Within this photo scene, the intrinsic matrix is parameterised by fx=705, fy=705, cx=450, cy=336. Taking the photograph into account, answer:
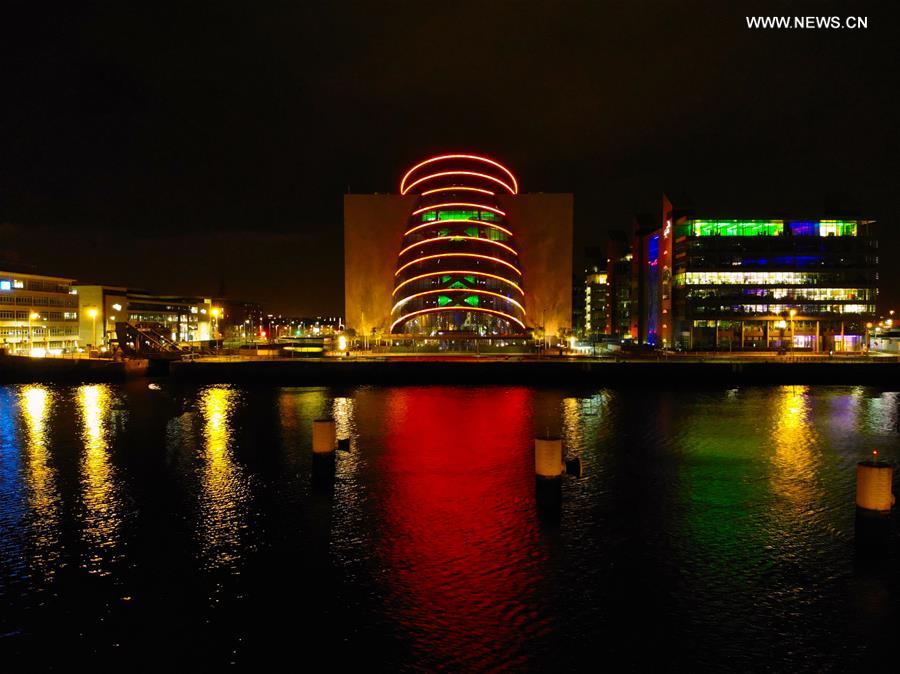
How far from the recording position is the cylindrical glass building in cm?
6950

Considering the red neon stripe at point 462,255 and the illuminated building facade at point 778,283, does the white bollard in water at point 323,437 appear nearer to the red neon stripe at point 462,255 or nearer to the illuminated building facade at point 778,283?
the red neon stripe at point 462,255

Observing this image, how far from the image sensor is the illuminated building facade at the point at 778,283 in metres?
73.6

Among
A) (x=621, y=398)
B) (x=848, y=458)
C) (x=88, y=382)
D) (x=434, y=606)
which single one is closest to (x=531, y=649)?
(x=434, y=606)

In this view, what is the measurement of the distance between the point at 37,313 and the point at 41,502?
70.8 m

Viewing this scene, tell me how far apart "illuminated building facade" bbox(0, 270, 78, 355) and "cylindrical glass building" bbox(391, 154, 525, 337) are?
38.8 meters

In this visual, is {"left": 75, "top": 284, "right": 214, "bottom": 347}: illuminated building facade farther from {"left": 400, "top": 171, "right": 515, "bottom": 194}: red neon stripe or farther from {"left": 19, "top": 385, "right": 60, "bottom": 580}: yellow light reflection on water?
{"left": 19, "top": 385, "right": 60, "bottom": 580}: yellow light reflection on water

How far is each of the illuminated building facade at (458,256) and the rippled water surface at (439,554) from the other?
41475mm

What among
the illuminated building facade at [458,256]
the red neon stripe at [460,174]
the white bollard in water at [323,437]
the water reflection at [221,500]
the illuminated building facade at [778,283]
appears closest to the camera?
the water reflection at [221,500]

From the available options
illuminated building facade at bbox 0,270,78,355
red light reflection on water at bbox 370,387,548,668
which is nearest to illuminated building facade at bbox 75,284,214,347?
illuminated building facade at bbox 0,270,78,355

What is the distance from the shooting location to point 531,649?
418 inches

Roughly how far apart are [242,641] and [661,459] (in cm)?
1687

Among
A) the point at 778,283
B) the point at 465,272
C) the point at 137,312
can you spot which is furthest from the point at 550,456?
the point at 137,312

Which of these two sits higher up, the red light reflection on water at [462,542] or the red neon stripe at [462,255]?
the red neon stripe at [462,255]

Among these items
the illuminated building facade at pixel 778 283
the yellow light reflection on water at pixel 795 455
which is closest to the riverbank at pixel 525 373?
the yellow light reflection on water at pixel 795 455
